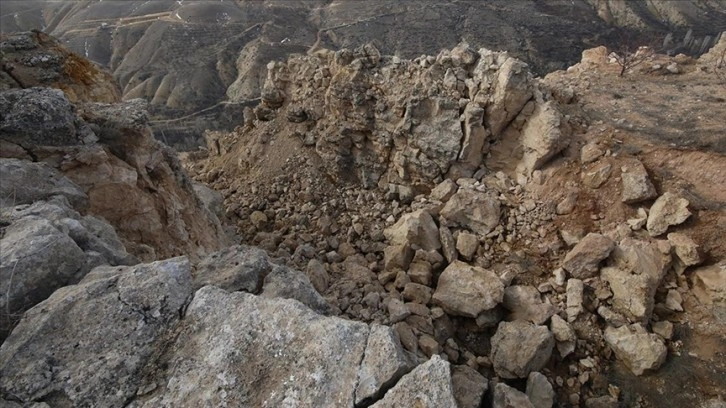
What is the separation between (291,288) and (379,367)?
5.24 feet

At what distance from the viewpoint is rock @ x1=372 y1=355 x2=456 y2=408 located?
336 centimetres

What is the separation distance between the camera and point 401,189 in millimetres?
11461

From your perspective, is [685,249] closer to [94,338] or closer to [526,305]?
[526,305]

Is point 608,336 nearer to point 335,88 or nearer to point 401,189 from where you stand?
point 401,189

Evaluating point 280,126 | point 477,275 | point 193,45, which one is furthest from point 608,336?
point 193,45

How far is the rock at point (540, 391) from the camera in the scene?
6.86m

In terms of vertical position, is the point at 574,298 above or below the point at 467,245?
below

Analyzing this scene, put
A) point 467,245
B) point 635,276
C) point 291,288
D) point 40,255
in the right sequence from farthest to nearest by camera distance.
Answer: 1. point 467,245
2. point 635,276
3. point 291,288
4. point 40,255

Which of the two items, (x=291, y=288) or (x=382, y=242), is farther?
(x=382, y=242)

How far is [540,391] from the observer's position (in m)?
6.91

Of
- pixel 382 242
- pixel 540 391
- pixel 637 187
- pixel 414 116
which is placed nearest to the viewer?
pixel 540 391

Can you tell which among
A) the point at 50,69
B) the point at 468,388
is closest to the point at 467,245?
the point at 468,388

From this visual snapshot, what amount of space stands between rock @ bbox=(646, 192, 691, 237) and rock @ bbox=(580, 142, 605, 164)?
1.63m

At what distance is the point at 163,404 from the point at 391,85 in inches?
389
